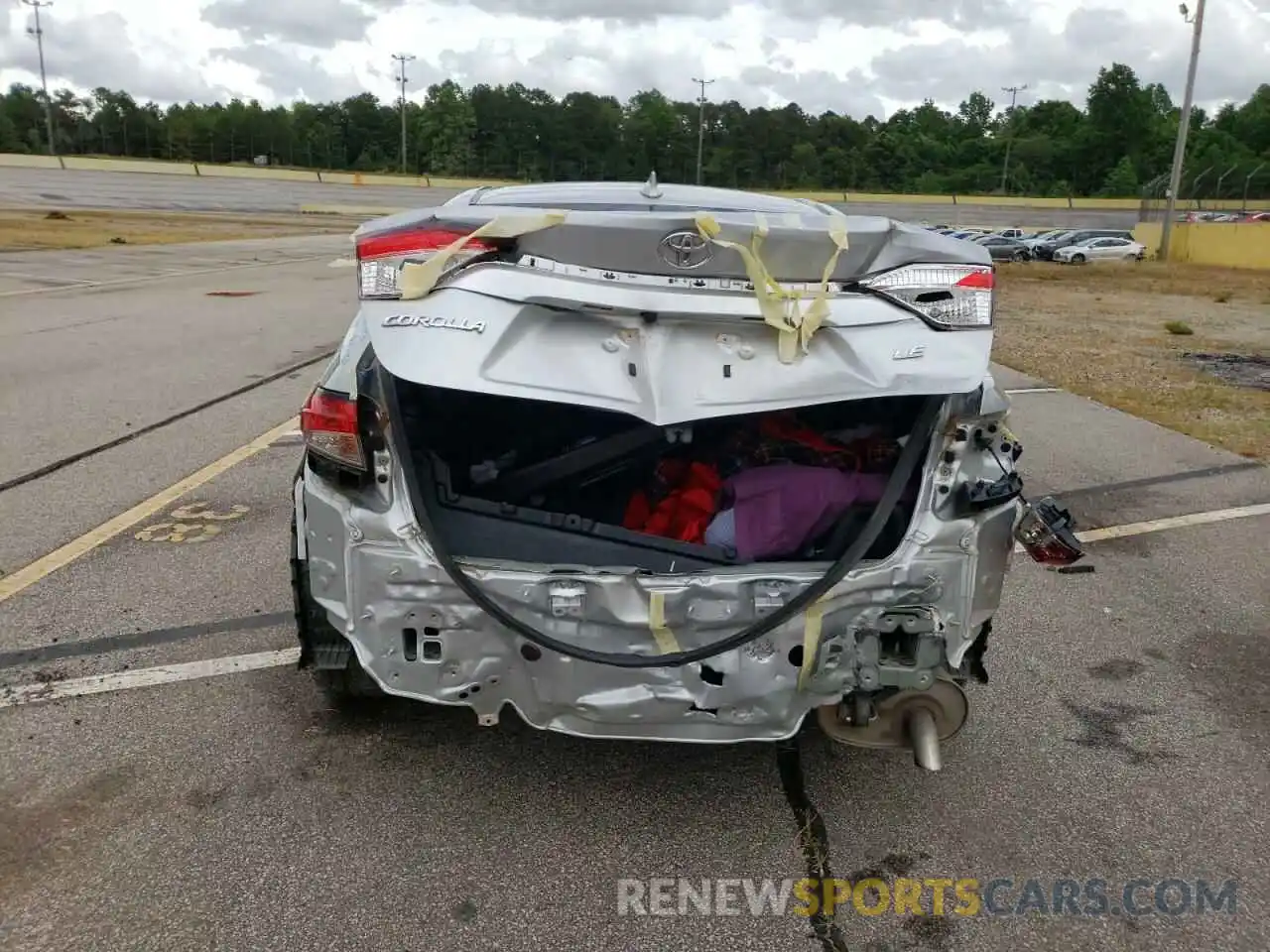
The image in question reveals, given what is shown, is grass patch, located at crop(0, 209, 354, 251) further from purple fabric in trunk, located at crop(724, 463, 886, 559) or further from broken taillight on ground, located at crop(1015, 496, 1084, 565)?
broken taillight on ground, located at crop(1015, 496, 1084, 565)

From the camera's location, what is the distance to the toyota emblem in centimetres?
270

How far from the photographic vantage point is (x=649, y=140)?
9875cm

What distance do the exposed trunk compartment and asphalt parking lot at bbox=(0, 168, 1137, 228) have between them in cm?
4968

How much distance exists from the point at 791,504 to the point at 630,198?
1.13m

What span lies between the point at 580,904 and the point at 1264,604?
3.74 meters

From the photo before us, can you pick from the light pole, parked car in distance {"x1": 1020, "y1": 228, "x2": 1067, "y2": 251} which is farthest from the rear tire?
the light pole

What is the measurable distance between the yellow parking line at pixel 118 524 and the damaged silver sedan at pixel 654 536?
7.27 ft

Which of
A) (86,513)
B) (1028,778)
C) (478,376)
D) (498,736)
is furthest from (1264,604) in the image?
(86,513)

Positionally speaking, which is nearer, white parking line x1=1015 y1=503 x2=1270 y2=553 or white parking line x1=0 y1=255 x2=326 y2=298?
white parking line x1=1015 y1=503 x2=1270 y2=553

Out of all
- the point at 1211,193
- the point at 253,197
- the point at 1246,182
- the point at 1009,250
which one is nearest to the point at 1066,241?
the point at 1009,250

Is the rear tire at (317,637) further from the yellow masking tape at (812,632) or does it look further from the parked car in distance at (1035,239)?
the parked car in distance at (1035,239)

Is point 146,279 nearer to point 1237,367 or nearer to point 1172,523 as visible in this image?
point 1237,367

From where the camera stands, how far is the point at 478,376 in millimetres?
2625

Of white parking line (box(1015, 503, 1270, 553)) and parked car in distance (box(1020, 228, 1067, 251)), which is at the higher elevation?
parked car in distance (box(1020, 228, 1067, 251))
